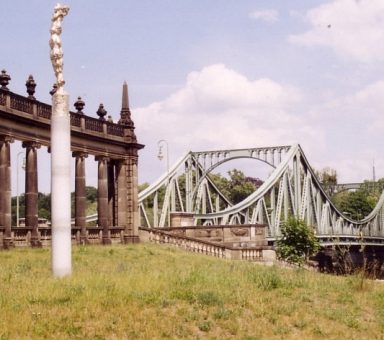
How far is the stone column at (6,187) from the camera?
38.2 meters

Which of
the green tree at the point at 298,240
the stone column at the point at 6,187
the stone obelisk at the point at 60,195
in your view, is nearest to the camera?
the stone obelisk at the point at 60,195

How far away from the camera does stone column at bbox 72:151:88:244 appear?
149 feet

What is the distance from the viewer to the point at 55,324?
1446 cm

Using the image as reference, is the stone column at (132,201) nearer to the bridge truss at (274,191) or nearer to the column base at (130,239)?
the column base at (130,239)

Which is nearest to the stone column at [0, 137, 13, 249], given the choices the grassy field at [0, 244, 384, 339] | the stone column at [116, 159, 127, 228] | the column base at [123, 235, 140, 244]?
the column base at [123, 235, 140, 244]

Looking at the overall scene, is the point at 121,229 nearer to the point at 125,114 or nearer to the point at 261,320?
the point at 125,114

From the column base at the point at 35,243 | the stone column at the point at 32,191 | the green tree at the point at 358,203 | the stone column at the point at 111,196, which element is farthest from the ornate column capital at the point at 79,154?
the green tree at the point at 358,203

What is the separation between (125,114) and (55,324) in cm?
3719

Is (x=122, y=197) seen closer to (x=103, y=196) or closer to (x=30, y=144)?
(x=103, y=196)

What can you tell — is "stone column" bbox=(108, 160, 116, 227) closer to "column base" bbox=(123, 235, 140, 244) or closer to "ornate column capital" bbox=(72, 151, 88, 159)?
"column base" bbox=(123, 235, 140, 244)

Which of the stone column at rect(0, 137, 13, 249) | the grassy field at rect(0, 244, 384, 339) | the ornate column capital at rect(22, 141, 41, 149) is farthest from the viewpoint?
the ornate column capital at rect(22, 141, 41, 149)

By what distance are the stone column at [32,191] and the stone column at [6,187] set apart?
6.35 ft

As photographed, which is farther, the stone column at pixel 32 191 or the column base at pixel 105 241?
the column base at pixel 105 241

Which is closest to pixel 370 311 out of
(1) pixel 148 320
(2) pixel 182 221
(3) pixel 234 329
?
(3) pixel 234 329
